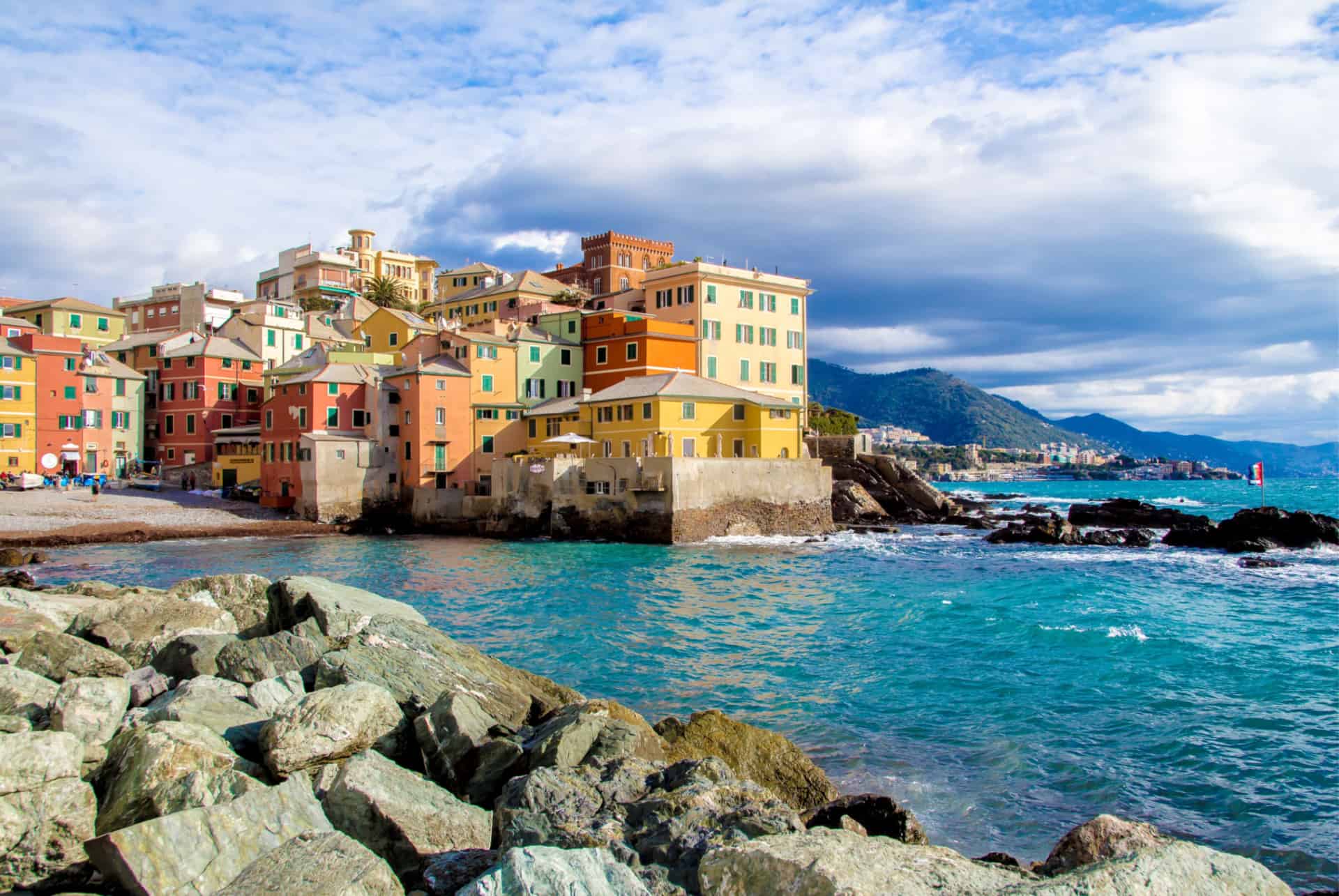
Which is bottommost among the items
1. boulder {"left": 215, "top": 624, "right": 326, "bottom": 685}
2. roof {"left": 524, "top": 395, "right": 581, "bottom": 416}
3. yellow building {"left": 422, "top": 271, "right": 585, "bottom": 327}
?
boulder {"left": 215, "top": 624, "right": 326, "bottom": 685}

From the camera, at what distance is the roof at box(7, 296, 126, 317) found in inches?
2881

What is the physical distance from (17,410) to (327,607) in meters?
58.4

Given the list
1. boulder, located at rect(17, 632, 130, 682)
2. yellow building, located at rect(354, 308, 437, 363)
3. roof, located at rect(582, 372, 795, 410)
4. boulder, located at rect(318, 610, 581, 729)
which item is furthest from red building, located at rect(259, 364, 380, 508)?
boulder, located at rect(318, 610, 581, 729)

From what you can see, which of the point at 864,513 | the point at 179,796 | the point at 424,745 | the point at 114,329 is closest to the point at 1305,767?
the point at 424,745

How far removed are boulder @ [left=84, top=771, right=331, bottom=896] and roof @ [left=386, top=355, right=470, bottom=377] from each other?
46734 mm

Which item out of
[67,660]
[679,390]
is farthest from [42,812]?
[679,390]

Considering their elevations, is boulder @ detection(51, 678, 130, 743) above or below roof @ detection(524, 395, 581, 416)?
below

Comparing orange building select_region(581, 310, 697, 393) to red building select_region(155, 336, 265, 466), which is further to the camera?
red building select_region(155, 336, 265, 466)

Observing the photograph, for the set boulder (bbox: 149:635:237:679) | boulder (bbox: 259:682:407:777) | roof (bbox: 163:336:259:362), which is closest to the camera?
boulder (bbox: 259:682:407:777)

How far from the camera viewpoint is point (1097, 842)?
26.5ft

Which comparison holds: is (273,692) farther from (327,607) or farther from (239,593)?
(239,593)

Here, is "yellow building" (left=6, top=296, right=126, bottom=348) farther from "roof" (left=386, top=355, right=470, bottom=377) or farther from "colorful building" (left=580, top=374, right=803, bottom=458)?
"colorful building" (left=580, top=374, right=803, bottom=458)

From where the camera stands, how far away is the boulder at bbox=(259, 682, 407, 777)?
27.2 ft

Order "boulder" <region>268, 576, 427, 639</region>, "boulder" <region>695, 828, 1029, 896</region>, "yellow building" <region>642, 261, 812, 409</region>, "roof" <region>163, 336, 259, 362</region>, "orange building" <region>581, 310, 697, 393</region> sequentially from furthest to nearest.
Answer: "roof" <region>163, 336, 259, 362</region> → "yellow building" <region>642, 261, 812, 409</region> → "orange building" <region>581, 310, 697, 393</region> → "boulder" <region>268, 576, 427, 639</region> → "boulder" <region>695, 828, 1029, 896</region>
